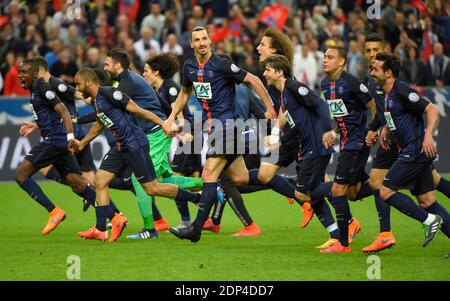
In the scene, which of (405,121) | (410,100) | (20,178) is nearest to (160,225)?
(20,178)

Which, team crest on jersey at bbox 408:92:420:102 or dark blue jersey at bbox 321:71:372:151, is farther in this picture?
dark blue jersey at bbox 321:71:372:151

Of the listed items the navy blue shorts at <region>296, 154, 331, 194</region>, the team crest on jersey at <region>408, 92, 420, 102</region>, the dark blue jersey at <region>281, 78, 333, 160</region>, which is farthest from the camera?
the navy blue shorts at <region>296, 154, 331, 194</region>

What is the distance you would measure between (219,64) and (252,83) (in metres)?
0.43

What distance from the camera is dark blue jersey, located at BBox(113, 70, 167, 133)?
13.3 meters

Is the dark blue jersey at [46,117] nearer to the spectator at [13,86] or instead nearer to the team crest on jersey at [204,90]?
the team crest on jersey at [204,90]

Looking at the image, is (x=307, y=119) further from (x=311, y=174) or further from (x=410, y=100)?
(x=410, y=100)

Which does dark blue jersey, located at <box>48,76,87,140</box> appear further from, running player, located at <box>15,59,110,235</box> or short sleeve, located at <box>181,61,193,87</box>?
short sleeve, located at <box>181,61,193,87</box>

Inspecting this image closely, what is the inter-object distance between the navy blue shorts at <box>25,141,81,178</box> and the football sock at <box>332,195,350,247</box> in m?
4.09

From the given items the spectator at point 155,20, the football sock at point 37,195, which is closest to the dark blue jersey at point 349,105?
the football sock at point 37,195

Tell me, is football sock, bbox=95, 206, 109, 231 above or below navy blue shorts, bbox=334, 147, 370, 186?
below

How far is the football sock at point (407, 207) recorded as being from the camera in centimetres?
1099

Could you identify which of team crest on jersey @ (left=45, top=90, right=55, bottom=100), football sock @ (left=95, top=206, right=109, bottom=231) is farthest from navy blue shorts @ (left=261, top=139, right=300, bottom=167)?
team crest on jersey @ (left=45, top=90, right=55, bottom=100)

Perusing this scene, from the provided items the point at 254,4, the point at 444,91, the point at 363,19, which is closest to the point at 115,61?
the point at 444,91

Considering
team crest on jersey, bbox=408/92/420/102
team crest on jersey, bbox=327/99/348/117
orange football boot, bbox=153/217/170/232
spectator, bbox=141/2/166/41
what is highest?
Result: team crest on jersey, bbox=408/92/420/102
